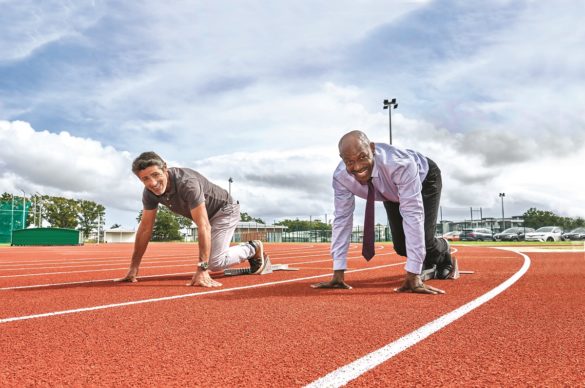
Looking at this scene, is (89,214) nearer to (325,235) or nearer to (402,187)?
(325,235)

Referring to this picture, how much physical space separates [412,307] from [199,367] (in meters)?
2.03

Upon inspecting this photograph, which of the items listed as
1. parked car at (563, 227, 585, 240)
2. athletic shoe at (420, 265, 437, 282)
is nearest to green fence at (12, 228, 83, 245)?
athletic shoe at (420, 265, 437, 282)

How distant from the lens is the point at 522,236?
42.0 m

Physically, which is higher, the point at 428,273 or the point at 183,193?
the point at 183,193

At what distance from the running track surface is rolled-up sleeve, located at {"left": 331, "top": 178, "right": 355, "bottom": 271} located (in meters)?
0.39

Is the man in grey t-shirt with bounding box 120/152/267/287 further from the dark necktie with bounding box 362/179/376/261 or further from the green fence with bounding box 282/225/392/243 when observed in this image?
the green fence with bounding box 282/225/392/243

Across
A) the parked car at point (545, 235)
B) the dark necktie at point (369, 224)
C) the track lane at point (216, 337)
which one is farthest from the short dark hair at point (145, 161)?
the parked car at point (545, 235)

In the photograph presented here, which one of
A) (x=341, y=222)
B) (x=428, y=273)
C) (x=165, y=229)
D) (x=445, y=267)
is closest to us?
(x=341, y=222)

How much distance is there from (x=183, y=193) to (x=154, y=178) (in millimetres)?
429

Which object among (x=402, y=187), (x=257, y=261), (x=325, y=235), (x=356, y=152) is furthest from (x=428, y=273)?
(x=325, y=235)

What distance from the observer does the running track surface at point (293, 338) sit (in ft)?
6.59

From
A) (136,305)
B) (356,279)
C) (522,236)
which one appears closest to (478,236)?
(522,236)

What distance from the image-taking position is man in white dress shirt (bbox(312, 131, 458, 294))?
166 inches

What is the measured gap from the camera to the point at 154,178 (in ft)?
16.3
